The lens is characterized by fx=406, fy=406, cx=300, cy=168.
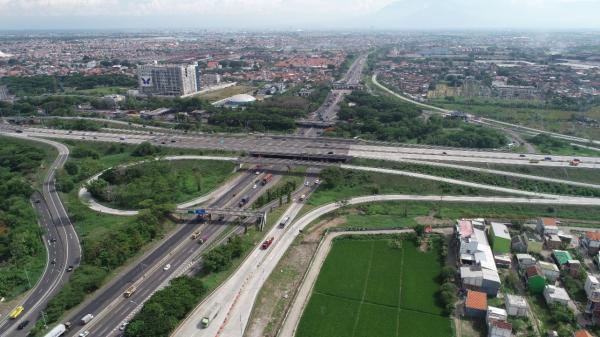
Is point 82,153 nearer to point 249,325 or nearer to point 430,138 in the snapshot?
point 249,325

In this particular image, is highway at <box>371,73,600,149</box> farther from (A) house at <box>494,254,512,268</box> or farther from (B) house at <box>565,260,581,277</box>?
(A) house at <box>494,254,512,268</box>

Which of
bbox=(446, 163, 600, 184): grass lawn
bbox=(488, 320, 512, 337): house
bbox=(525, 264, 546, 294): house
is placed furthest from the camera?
bbox=(446, 163, 600, 184): grass lawn

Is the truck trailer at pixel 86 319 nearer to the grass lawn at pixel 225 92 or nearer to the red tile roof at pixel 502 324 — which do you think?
the red tile roof at pixel 502 324

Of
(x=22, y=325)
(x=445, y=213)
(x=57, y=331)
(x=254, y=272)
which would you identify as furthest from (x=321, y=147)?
(x=22, y=325)

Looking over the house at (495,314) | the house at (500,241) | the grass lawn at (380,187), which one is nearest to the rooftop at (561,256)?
the house at (500,241)

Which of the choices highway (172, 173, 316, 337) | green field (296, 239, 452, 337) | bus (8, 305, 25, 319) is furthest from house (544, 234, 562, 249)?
bus (8, 305, 25, 319)
